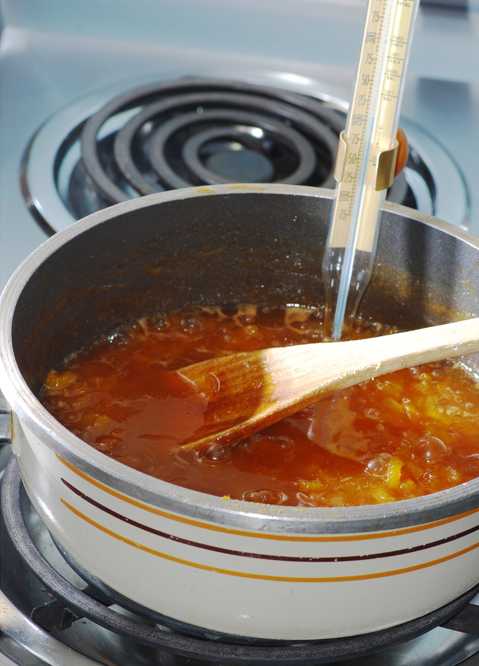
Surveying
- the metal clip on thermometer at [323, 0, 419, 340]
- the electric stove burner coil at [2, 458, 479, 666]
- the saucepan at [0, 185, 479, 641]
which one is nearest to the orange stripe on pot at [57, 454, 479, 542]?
the saucepan at [0, 185, 479, 641]

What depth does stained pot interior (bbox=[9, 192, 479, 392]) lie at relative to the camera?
103cm

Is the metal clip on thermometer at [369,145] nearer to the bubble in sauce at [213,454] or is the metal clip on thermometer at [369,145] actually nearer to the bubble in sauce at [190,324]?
the bubble in sauce at [190,324]

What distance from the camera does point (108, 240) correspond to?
1.04 metres

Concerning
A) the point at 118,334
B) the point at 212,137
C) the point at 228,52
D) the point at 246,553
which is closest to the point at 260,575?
the point at 246,553

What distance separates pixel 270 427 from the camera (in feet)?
3.28

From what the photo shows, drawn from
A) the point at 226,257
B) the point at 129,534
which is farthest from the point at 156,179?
the point at 129,534

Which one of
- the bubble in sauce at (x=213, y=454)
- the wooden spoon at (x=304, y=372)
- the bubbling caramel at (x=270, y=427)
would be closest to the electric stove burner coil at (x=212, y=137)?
the bubbling caramel at (x=270, y=427)

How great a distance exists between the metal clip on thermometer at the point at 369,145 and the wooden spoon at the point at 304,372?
0.60ft

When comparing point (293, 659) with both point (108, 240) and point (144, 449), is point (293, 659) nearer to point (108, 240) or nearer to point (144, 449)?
point (144, 449)

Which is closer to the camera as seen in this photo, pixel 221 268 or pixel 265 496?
pixel 265 496

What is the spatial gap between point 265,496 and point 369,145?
20.4 inches

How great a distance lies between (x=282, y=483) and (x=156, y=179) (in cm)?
75

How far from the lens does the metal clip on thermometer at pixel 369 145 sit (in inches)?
36.4

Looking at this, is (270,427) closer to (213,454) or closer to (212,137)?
(213,454)
